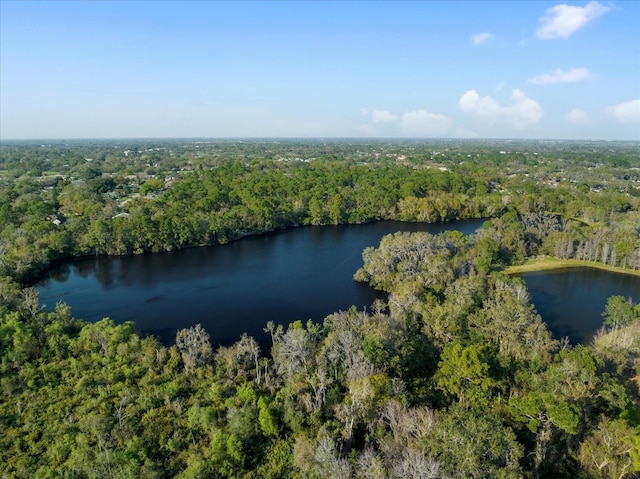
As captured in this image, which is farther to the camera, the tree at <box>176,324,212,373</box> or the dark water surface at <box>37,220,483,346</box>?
the dark water surface at <box>37,220,483,346</box>

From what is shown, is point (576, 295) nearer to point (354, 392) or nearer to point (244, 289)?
point (354, 392)

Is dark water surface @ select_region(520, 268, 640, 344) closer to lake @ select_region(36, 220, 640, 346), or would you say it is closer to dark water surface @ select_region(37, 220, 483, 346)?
lake @ select_region(36, 220, 640, 346)

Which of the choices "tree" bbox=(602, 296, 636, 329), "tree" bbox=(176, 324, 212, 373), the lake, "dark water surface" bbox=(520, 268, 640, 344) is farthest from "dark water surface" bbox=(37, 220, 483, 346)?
"tree" bbox=(602, 296, 636, 329)

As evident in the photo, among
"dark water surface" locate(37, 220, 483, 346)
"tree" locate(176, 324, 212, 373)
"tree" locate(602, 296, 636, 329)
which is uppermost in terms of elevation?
"tree" locate(602, 296, 636, 329)

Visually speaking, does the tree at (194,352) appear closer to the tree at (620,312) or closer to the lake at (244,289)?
the lake at (244,289)

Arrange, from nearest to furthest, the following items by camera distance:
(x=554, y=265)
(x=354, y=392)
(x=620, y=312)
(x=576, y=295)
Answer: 1. (x=354, y=392)
2. (x=620, y=312)
3. (x=576, y=295)
4. (x=554, y=265)

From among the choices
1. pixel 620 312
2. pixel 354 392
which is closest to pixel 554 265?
pixel 620 312

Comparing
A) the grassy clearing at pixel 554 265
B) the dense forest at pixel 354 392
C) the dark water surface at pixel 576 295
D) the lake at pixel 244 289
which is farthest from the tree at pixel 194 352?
the grassy clearing at pixel 554 265
